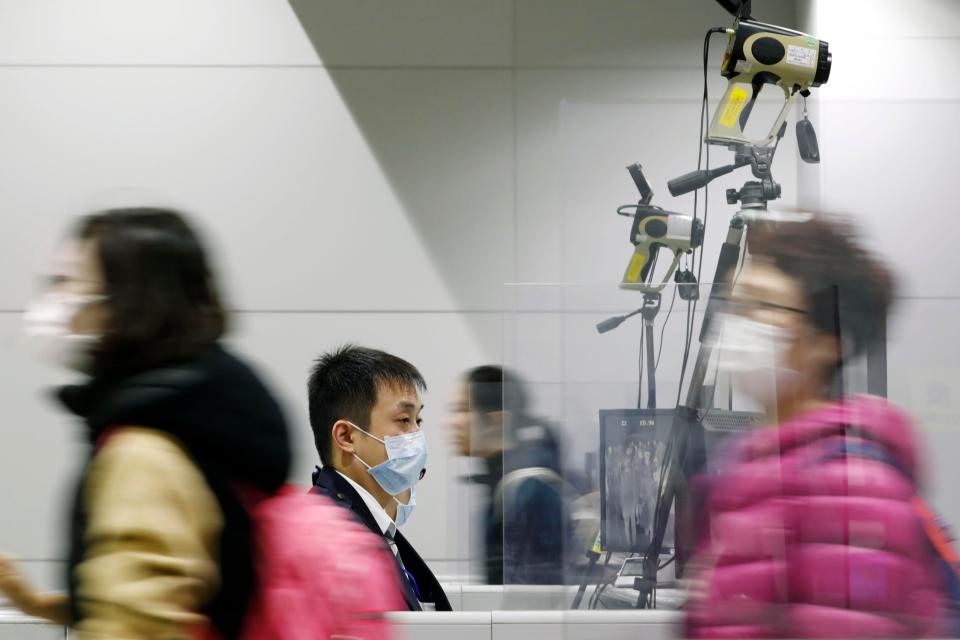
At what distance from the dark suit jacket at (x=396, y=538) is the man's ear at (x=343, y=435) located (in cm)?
8

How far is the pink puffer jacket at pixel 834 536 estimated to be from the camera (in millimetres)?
942

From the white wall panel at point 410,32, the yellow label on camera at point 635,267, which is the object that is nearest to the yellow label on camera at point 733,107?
the yellow label on camera at point 635,267

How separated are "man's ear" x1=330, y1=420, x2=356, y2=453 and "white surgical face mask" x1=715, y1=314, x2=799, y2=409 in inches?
52.8

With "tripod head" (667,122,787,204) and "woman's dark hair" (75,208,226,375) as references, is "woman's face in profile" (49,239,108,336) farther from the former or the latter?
"tripod head" (667,122,787,204)

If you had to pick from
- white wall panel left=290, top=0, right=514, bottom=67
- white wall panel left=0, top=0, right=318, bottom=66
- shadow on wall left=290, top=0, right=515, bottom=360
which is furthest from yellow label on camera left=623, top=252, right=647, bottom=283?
white wall panel left=0, top=0, right=318, bottom=66

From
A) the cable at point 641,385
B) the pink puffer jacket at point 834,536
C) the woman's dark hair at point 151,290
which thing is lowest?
the pink puffer jacket at point 834,536

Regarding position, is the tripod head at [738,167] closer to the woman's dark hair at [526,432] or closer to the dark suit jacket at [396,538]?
the woman's dark hair at [526,432]

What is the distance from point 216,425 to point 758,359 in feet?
1.71

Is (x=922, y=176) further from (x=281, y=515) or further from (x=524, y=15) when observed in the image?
(x=524, y=15)

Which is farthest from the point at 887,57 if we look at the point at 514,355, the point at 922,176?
the point at 514,355

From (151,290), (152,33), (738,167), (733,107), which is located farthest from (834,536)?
(152,33)

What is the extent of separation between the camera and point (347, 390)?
2.38 meters

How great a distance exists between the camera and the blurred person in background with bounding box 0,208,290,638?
0.90 m

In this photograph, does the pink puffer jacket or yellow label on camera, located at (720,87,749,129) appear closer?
the pink puffer jacket
